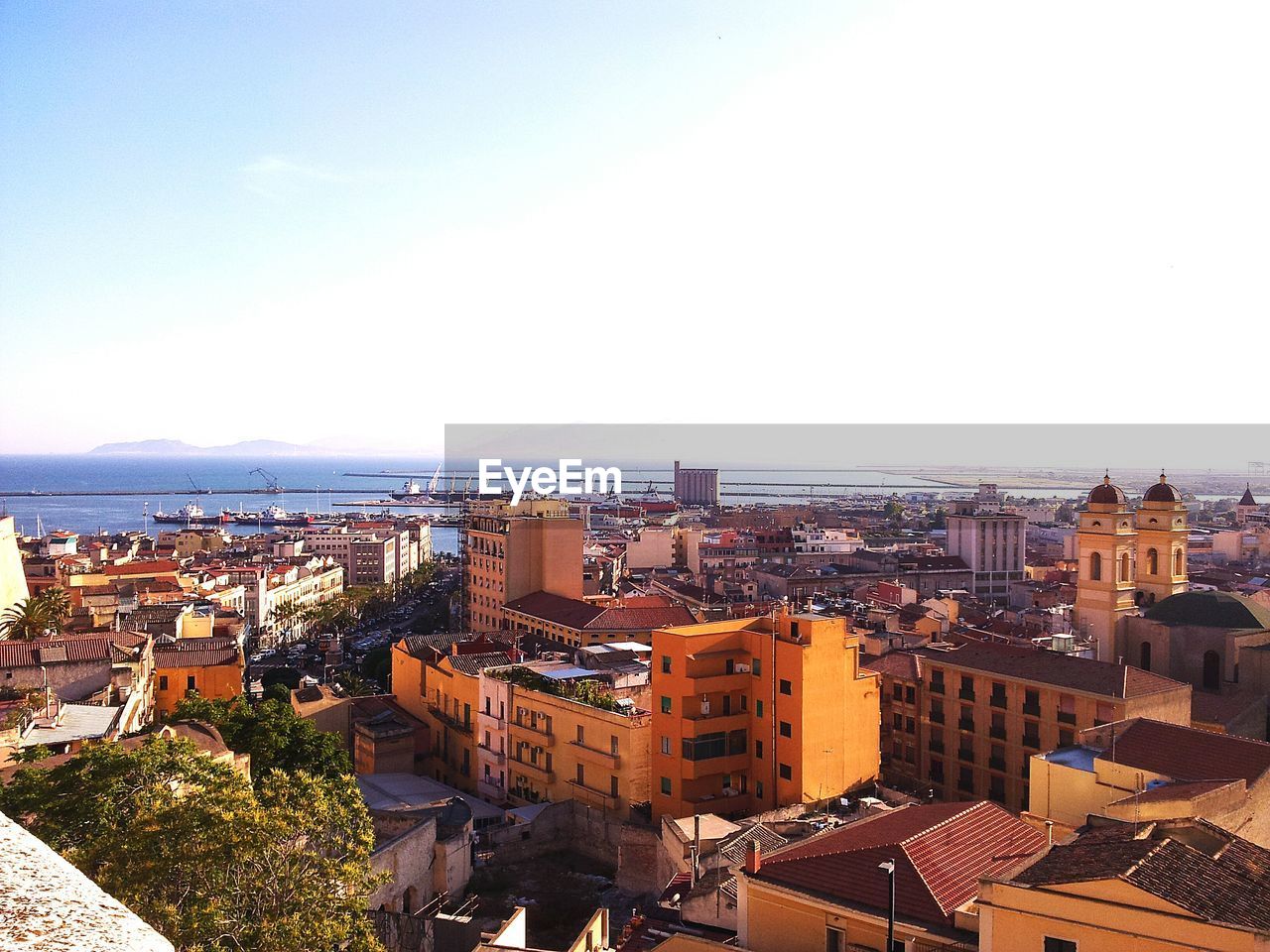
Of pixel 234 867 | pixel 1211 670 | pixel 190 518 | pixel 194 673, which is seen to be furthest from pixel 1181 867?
pixel 190 518

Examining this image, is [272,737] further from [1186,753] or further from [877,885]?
[1186,753]

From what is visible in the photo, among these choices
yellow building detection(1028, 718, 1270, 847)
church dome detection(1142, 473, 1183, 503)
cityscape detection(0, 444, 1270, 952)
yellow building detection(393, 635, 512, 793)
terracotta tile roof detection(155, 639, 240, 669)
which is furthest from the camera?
church dome detection(1142, 473, 1183, 503)

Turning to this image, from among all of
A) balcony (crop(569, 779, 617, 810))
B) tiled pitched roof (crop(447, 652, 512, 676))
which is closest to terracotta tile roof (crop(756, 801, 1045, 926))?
balcony (crop(569, 779, 617, 810))

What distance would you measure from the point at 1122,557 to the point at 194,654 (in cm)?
2283

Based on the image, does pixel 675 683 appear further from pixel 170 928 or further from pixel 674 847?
pixel 170 928

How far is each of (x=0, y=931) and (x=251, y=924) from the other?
20.9 feet

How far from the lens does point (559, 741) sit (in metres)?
21.0

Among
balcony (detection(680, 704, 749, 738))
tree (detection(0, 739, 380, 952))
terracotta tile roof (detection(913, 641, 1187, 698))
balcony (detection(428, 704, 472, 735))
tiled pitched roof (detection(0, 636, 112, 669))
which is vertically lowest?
balcony (detection(428, 704, 472, 735))

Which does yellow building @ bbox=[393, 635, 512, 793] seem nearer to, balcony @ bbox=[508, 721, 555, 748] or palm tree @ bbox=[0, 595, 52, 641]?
balcony @ bbox=[508, 721, 555, 748]

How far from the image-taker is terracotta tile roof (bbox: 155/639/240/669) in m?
23.8

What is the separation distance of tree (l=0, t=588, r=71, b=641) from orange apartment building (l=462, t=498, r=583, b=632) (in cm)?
1670

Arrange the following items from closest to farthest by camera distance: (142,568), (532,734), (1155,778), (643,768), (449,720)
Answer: (1155,778)
(643,768)
(532,734)
(449,720)
(142,568)

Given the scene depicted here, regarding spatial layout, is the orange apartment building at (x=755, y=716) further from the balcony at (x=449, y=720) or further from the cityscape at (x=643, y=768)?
the balcony at (x=449, y=720)

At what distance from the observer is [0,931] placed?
2.35m
